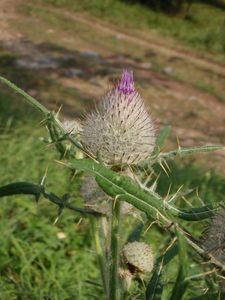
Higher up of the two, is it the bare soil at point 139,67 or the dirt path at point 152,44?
the dirt path at point 152,44

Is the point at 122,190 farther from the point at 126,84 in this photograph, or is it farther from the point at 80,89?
the point at 80,89

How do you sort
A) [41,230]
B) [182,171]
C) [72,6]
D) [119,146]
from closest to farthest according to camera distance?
1. [119,146]
2. [41,230]
3. [182,171]
4. [72,6]

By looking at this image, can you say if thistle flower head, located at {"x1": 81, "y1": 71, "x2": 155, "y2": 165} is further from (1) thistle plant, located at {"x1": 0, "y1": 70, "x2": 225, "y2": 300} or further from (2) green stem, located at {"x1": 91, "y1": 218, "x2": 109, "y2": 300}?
(2) green stem, located at {"x1": 91, "y1": 218, "x2": 109, "y2": 300}

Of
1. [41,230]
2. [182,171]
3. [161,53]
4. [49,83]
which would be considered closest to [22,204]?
[41,230]

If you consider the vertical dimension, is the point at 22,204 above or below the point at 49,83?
above

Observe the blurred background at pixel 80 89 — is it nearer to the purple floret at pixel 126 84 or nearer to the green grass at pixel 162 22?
the green grass at pixel 162 22

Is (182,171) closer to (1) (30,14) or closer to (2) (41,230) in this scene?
(2) (41,230)

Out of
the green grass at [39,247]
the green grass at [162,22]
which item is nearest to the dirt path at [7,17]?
the green grass at [162,22]
